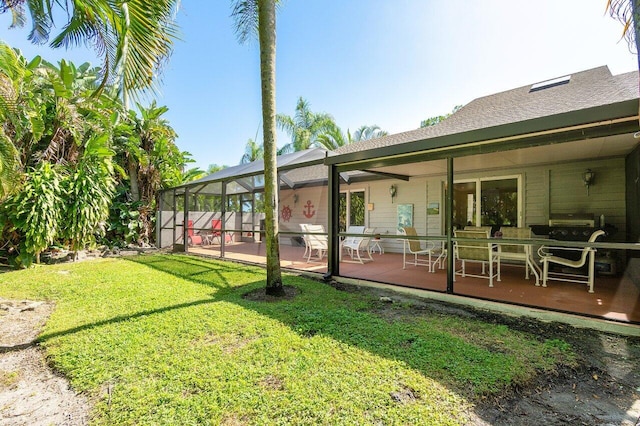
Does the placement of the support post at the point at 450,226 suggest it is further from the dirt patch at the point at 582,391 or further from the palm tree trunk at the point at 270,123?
the palm tree trunk at the point at 270,123

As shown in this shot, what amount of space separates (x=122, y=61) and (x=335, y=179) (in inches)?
165

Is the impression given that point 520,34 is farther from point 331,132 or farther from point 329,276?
point 331,132

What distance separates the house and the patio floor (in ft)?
0.08

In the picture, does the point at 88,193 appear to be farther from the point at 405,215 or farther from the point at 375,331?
the point at 405,215

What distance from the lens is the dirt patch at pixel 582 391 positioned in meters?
2.10

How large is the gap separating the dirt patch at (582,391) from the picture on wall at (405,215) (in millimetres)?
6162

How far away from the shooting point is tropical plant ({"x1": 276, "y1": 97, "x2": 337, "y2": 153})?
74.8 ft

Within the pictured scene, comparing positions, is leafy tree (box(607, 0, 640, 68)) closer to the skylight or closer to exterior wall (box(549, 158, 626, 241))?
exterior wall (box(549, 158, 626, 241))

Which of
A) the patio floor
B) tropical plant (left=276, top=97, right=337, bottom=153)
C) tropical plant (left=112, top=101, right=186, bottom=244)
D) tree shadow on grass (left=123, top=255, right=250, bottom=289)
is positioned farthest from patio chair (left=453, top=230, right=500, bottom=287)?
tropical plant (left=276, top=97, right=337, bottom=153)

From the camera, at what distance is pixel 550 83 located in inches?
347

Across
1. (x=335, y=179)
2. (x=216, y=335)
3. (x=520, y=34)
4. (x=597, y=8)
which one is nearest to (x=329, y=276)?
(x=335, y=179)

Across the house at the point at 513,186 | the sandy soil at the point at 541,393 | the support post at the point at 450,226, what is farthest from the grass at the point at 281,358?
the house at the point at 513,186

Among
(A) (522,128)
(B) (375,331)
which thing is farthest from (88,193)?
(A) (522,128)

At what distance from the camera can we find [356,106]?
1814cm
